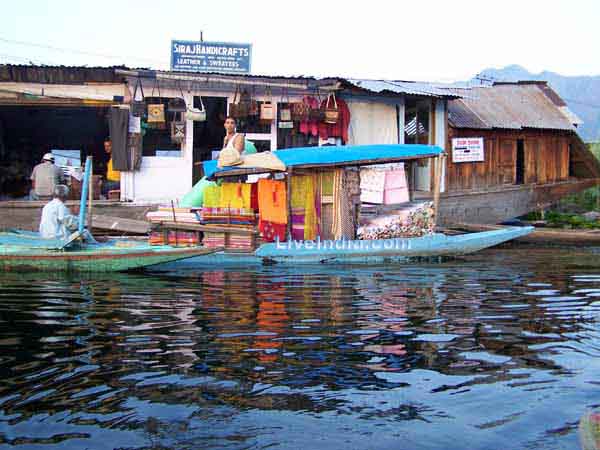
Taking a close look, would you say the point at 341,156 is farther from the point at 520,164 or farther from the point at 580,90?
the point at 580,90

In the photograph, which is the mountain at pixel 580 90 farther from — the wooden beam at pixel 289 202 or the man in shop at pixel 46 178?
the man in shop at pixel 46 178

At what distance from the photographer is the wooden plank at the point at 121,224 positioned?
14.6 m

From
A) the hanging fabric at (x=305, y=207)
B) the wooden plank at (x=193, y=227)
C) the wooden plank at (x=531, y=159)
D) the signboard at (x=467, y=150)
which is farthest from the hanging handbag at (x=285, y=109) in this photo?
the wooden plank at (x=531, y=159)

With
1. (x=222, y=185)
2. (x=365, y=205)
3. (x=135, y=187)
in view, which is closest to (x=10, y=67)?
(x=135, y=187)

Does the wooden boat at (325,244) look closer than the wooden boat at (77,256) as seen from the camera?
No

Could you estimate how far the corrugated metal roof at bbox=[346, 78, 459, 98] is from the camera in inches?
647

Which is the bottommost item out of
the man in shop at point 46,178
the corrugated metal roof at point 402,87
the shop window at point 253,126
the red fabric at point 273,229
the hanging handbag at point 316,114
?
the red fabric at point 273,229

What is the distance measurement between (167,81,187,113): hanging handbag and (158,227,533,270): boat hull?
438cm

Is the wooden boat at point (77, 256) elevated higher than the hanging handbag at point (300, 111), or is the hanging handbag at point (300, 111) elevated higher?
the hanging handbag at point (300, 111)

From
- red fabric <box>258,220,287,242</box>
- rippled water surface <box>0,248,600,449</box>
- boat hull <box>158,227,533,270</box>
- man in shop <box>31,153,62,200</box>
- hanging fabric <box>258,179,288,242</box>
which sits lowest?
rippled water surface <box>0,248,600,449</box>

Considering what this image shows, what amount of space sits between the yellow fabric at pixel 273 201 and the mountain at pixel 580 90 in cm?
2942

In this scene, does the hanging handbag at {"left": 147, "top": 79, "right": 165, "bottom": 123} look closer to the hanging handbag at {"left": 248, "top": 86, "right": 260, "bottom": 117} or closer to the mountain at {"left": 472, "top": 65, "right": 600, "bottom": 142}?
the hanging handbag at {"left": 248, "top": 86, "right": 260, "bottom": 117}

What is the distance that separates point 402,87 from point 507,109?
5.93 m

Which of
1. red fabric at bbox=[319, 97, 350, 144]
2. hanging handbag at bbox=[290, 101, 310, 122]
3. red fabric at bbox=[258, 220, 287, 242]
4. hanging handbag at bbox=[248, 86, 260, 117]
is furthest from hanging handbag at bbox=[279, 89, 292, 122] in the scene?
red fabric at bbox=[258, 220, 287, 242]
